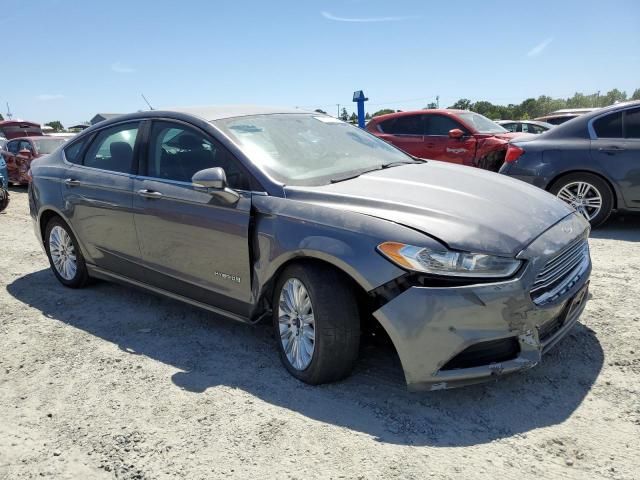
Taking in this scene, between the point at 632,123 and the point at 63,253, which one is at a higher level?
the point at 632,123

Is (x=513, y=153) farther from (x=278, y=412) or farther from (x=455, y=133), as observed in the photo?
(x=278, y=412)

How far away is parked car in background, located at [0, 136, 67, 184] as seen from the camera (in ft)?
41.3

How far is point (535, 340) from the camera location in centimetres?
276

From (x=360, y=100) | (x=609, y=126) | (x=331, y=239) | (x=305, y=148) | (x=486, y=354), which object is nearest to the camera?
(x=486, y=354)

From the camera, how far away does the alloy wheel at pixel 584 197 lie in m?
6.37

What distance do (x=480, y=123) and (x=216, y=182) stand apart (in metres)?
7.98

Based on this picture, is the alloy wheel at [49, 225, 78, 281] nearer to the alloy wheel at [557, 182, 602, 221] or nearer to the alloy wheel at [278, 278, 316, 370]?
the alloy wheel at [278, 278, 316, 370]

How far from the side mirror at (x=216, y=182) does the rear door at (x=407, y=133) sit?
7.14 m

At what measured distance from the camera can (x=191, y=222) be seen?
364 centimetres

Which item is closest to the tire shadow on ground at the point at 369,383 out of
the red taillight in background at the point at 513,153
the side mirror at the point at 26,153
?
the red taillight in background at the point at 513,153

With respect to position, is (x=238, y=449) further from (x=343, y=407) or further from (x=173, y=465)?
(x=343, y=407)

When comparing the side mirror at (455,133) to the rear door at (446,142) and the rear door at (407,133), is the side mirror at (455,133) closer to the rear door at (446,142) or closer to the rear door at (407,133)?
the rear door at (446,142)

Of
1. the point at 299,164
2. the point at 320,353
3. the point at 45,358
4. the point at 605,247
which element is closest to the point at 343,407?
the point at 320,353

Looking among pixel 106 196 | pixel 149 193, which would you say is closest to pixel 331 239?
pixel 149 193
